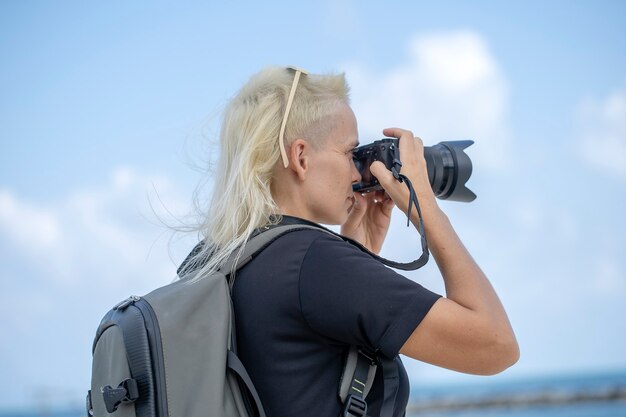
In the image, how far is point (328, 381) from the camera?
1.84m

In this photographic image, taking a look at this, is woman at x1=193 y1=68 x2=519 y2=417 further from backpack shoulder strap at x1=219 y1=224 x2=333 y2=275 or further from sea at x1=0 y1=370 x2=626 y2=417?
A: sea at x1=0 y1=370 x2=626 y2=417

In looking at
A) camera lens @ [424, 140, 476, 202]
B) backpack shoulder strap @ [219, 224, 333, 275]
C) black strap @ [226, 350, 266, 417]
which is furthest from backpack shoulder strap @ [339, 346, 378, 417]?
camera lens @ [424, 140, 476, 202]

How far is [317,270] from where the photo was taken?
5.89 feet

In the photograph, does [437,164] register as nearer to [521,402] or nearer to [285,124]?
[285,124]

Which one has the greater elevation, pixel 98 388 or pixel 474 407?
pixel 474 407

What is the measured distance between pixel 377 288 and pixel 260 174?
0.48 metres

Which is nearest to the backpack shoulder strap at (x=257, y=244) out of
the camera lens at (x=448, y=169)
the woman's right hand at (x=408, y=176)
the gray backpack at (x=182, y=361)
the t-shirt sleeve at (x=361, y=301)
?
the gray backpack at (x=182, y=361)

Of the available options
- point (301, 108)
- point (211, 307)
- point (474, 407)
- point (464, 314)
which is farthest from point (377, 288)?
point (474, 407)

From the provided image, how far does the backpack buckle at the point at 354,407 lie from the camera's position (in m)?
1.80

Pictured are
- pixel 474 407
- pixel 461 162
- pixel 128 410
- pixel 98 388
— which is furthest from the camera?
pixel 474 407

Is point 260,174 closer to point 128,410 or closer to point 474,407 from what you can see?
point 128,410

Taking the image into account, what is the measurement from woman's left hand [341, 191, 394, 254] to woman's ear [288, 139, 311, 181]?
469 millimetres

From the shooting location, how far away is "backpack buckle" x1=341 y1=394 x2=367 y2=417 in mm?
1802

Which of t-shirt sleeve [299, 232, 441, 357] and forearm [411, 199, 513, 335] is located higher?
forearm [411, 199, 513, 335]
